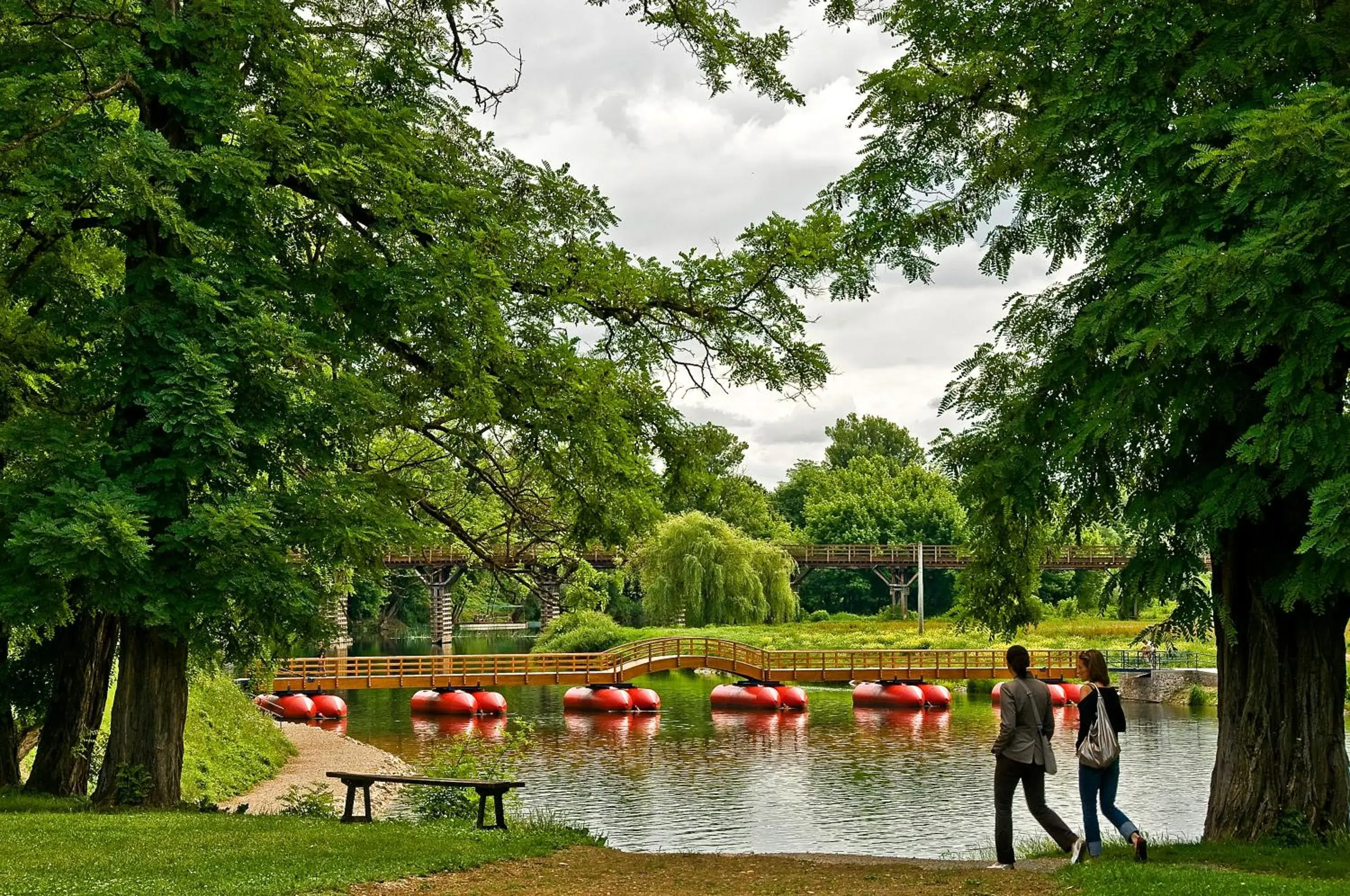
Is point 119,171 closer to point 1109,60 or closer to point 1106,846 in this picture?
point 1109,60

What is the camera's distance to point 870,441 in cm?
9531


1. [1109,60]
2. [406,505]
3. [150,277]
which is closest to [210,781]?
[406,505]

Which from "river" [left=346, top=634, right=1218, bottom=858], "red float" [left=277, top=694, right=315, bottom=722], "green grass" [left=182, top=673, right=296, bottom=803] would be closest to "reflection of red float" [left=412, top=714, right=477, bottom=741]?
"river" [left=346, top=634, right=1218, bottom=858]

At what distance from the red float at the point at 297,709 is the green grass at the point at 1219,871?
2747 centimetres

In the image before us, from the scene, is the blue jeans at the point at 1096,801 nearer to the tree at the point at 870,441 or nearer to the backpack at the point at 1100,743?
the backpack at the point at 1100,743

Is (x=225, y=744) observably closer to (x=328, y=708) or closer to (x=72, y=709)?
(x=72, y=709)

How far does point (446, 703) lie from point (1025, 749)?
1102 inches

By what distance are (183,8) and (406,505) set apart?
534 cm

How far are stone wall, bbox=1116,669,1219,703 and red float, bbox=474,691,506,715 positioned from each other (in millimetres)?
19279

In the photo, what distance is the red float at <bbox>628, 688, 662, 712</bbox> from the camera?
114 ft

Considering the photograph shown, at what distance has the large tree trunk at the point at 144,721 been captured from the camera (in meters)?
11.2

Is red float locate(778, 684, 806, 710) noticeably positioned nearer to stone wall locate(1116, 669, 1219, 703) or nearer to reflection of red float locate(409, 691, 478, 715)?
reflection of red float locate(409, 691, 478, 715)

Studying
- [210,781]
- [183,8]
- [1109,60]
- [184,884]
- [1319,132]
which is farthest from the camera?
[210,781]

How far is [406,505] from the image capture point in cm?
1309
